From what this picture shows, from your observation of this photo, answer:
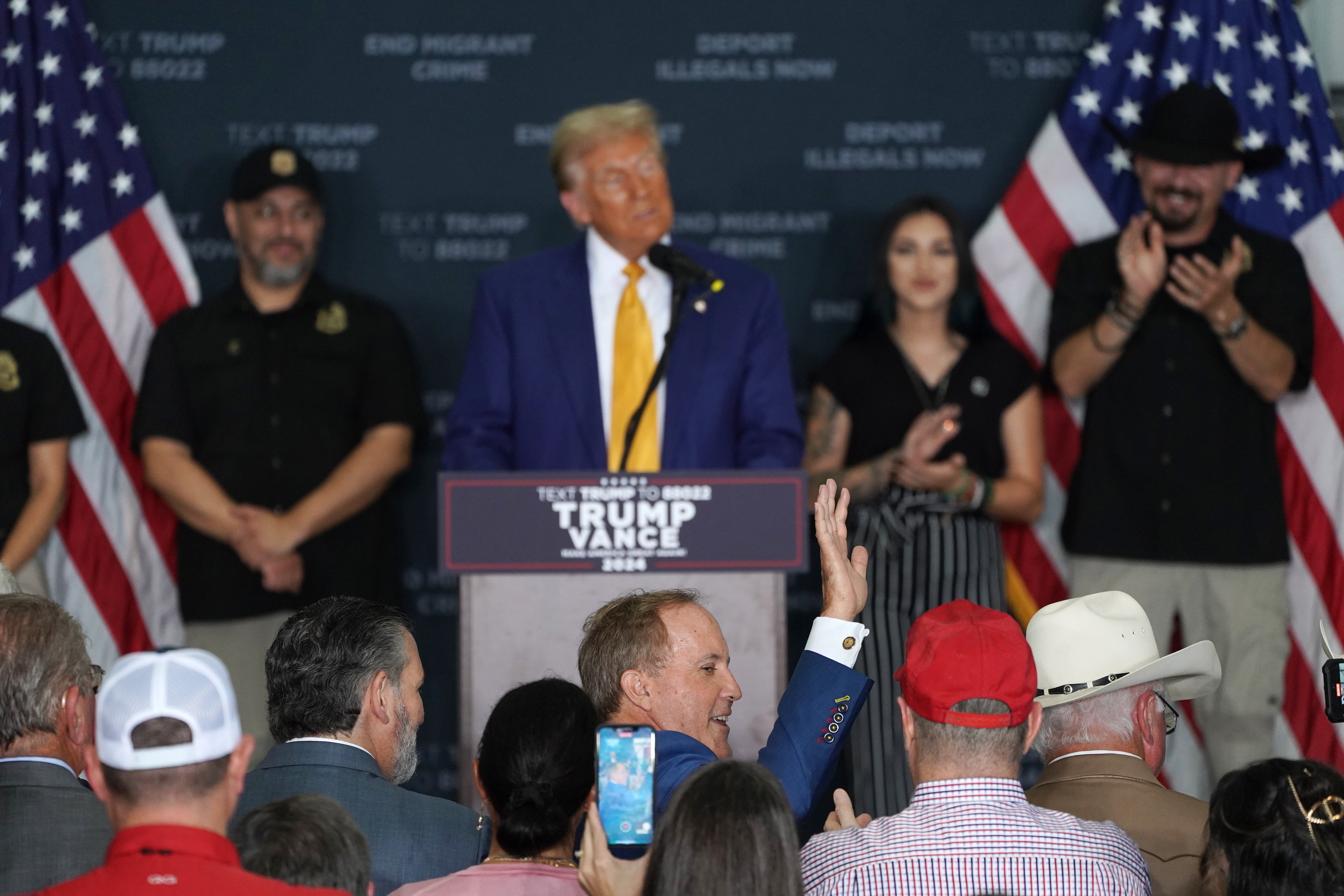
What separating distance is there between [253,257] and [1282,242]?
10.6 feet

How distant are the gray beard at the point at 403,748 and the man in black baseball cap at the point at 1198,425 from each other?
9.27 feet

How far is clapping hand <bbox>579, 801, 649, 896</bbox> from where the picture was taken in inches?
75.4

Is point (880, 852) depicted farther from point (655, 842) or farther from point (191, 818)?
point (191, 818)

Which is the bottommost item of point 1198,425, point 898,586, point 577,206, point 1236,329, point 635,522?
point 898,586

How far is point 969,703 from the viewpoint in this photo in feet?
7.24

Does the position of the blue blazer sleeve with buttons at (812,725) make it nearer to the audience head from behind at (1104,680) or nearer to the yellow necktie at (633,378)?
the audience head from behind at (1104,680)

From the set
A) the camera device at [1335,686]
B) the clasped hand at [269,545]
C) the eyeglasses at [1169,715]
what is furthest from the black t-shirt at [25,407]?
the camera device at [1335,686]

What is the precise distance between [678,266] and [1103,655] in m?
1.46

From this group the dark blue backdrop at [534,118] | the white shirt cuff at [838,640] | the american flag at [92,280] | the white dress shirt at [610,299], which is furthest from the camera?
the dark blue backdrop at [534,118]

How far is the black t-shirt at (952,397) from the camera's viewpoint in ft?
16.1

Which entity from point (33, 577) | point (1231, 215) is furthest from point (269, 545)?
point (1231, 215)

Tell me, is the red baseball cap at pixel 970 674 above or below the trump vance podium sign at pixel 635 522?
below

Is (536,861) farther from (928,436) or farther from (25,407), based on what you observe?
(25,407)

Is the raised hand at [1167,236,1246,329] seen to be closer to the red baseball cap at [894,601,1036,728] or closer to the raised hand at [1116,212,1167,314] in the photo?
the raised hand at [1116,212,1167,314]
